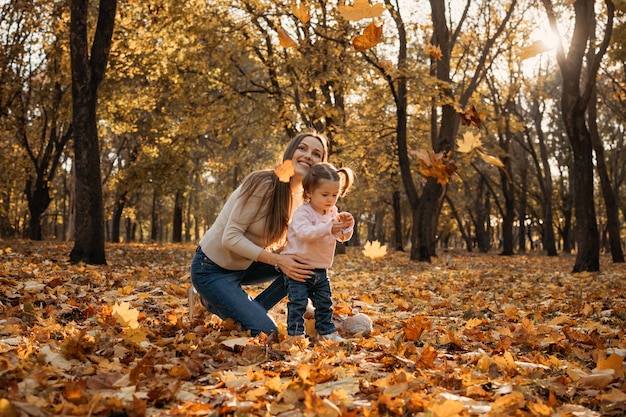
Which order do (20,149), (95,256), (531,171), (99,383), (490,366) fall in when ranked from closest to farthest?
(99,383) < (490,366) < (95,256) < (20,149) < (531,171)

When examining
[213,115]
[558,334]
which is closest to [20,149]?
[213,115]

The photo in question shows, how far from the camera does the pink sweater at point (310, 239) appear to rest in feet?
12.3

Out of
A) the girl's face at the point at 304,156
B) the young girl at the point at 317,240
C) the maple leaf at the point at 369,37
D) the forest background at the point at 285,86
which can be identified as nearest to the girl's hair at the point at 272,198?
the girl's face at the point at 304,156

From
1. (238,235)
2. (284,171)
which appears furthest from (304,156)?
(238,235)

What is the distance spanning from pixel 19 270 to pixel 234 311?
4.01 m

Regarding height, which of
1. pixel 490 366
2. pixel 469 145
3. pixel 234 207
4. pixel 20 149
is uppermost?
pixel 20 149

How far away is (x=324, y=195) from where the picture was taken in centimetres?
383

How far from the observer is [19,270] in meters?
6.72

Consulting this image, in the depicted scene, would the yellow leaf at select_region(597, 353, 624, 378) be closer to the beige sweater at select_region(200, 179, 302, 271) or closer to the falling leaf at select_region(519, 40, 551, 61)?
the falling leaf at select_region(519, 40, 551, 61)

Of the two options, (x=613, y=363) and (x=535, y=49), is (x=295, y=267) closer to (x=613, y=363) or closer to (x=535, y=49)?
(x=613, y=363)

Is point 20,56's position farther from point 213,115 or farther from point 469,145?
point 469,145

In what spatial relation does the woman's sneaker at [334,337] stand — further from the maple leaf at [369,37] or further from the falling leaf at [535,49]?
the falling leaf at [535,49]

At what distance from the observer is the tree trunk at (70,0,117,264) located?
30.0 feet

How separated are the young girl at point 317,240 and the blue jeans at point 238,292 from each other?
9.3 inches
